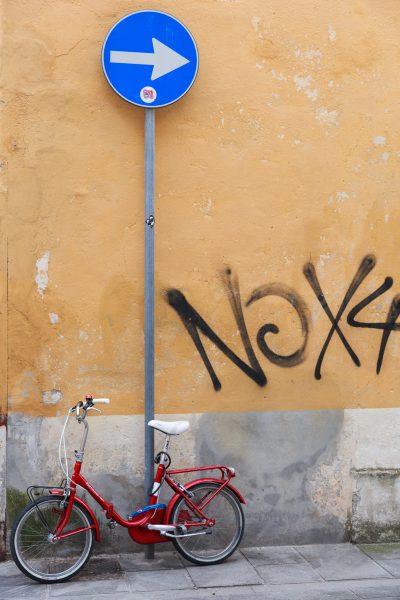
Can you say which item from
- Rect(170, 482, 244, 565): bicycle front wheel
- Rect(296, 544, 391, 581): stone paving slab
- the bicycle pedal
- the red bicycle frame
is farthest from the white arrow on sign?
Rect(296, 544, 391, 581): stone paving slab

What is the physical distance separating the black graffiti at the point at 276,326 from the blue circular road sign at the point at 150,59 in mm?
1444

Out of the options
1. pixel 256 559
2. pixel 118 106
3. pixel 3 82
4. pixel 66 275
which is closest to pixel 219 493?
pixel 256 559

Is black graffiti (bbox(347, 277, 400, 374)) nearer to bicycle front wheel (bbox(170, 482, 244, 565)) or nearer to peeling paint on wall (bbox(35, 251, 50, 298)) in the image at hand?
bicycle front wheel (bbox(170, 482, 244, 565))

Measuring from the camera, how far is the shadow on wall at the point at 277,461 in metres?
6.18

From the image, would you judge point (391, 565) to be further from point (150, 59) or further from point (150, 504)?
point (150, 59)

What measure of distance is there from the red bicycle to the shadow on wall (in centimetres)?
21

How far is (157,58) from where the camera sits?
19.1 ft

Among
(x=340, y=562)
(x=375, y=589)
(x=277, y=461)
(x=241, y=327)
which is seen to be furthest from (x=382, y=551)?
(x=241, y=327)

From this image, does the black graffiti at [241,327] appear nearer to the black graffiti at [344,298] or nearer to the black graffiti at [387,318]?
the black graffiti at [344,298]

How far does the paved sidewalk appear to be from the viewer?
530 centimetres

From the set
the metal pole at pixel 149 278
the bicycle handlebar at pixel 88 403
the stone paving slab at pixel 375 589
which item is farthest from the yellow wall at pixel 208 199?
the stone paving slab at pixel 375 589

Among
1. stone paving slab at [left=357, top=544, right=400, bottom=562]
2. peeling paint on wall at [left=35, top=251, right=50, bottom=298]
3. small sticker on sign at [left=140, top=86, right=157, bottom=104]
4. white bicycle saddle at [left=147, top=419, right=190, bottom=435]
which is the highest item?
small sticker on sign at [left=140, top=86, right=157, bottom=104]

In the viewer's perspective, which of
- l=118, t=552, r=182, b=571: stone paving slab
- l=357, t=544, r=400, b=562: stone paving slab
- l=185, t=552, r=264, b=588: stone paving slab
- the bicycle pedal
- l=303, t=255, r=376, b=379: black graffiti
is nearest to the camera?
l=185, t=552, r=264, b=588: stone paving slab

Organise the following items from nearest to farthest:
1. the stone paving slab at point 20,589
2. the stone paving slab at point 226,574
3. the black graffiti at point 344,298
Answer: the stone paving slab at point 20,589
the stone paving slab at point 226,574
the black graffiti at point 344,298
